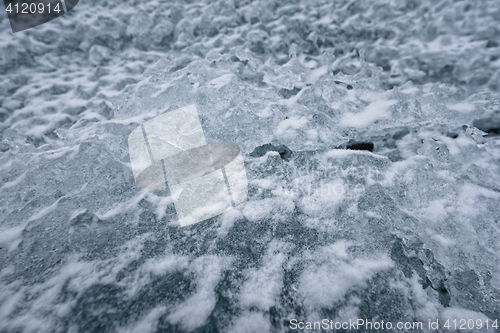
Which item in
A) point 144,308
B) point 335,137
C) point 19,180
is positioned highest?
point 19,180

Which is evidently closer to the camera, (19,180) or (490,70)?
(19,180)

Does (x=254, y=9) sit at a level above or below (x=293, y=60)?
above

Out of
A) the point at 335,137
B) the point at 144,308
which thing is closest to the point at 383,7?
the point at 335,137

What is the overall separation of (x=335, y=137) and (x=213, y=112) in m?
1.17

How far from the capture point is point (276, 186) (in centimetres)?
177

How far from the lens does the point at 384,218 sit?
4.97 ft

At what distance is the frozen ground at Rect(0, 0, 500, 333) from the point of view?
122 cm

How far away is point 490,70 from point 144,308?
3617 millimetres

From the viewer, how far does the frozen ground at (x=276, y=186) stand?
1.22 metres

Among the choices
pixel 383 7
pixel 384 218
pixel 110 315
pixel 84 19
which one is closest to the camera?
pixel 110 315

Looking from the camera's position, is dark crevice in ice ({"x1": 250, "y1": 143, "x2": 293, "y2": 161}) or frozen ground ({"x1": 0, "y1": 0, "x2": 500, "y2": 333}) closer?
frozen ground ({"x1": 0, "y1": 0, "x2": 500, "y2": 333})

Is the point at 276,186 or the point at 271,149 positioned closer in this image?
the point at 276,186

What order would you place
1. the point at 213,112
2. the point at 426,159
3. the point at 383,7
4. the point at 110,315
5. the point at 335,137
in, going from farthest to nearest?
the point at 383,7, the point at 213,112, the point at 335,137, the point at 426,159, the point at 110,315

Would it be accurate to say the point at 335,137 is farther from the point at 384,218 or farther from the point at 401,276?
the point at 401,276
